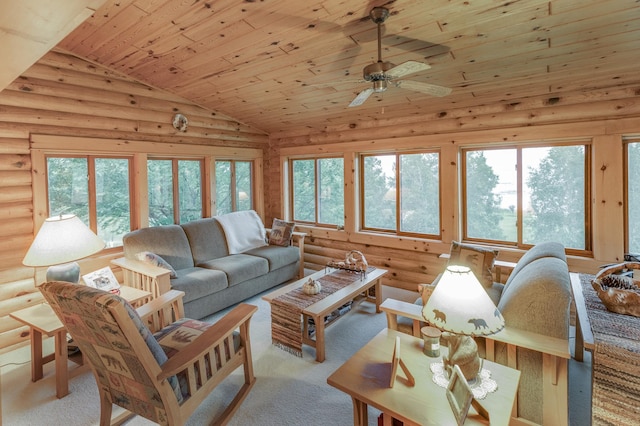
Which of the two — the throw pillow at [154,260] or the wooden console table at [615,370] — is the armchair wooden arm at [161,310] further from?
the wooden console table at [615,370]

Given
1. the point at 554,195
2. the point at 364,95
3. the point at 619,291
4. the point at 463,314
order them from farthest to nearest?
the point at 554,195
the point at 364,95
the point at 619,291
the point at 463,314

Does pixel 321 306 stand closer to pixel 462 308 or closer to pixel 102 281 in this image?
pixel 462 308

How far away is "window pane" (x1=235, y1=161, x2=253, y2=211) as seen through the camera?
221 inches

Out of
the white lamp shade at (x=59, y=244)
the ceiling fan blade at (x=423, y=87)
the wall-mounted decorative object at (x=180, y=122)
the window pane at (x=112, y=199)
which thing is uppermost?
the wall-mounted decorative object at (x=180, y=122)

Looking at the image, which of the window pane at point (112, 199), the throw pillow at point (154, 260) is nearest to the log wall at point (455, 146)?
the window pane at point (112, 199)

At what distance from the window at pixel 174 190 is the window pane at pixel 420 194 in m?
2.97

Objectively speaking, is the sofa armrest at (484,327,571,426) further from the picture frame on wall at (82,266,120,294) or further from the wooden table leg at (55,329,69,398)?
the picture frame on wall at (82,266,120,294)

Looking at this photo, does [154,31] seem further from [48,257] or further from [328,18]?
[48,257]

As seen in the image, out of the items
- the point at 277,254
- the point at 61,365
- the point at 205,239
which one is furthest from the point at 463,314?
the point at 205,239

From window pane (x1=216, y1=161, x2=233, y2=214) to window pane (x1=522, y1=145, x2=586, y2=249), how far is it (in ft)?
13.5

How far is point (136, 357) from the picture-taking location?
1655 millimetres

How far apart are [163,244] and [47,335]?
64.9 inches

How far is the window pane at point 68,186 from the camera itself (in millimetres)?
3605

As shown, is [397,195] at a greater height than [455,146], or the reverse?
[455,146]
